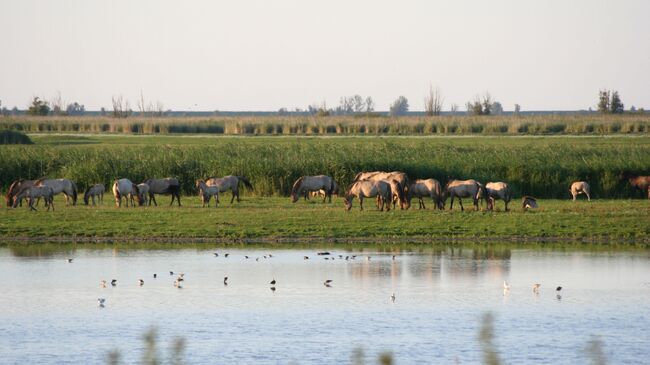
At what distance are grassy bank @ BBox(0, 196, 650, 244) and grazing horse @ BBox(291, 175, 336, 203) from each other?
92.2 inches

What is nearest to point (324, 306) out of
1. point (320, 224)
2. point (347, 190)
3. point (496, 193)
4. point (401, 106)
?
point (320, 224)

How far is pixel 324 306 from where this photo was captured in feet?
57.4

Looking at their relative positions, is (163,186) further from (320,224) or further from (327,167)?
(320,224)

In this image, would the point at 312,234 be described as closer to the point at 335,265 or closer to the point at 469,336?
the point at 335,265

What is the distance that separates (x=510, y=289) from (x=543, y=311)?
2.09m

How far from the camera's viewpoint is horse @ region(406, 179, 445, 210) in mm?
31016

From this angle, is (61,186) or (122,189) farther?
(61,186)

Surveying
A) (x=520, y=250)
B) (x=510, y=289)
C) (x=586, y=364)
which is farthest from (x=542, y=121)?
(x=586, y=364)

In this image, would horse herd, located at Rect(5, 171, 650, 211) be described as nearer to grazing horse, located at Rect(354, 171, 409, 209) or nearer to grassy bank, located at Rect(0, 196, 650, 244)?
grazing horse, located at Rect(354, 171, 409, 209)

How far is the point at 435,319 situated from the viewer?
53.4 feet

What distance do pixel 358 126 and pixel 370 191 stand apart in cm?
5633

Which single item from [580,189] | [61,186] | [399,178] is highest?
[399,178]

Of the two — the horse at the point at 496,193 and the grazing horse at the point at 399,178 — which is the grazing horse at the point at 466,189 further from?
the grazing horse at the point at 399,178

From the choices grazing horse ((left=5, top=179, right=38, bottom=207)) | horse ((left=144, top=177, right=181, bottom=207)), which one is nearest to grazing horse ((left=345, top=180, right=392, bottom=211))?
horse ((left=144, top=177, right=181, bottom=207))
